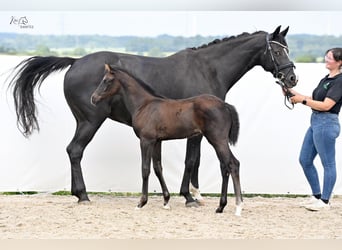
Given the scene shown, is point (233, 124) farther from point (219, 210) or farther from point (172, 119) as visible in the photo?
point (219, 210)

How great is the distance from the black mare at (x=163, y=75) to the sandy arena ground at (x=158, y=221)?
18.3 inches

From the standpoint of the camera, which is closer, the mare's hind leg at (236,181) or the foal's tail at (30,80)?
the mare's hind leg at (236,181)

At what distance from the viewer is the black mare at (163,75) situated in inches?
238

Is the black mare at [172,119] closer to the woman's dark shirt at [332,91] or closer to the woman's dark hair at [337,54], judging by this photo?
the woman's dark shirt at [332,91]

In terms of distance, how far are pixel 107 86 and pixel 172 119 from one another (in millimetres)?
781

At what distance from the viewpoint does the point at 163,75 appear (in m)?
6.18

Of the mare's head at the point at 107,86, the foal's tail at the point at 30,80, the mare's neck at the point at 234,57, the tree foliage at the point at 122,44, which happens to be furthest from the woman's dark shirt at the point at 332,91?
the foal's tail at the point at 30,80

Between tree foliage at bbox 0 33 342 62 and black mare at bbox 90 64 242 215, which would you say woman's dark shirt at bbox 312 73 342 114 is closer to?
black mare at bbox 90 64 242 215

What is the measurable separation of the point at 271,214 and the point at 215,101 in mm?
1343

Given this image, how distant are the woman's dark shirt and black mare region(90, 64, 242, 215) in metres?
0.96

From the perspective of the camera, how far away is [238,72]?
248 inches
